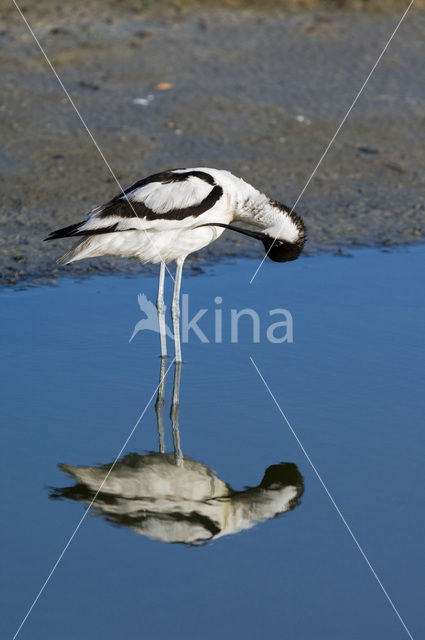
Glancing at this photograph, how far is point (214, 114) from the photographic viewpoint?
30.1 ft

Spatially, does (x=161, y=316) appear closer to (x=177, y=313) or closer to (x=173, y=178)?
(x=177, y=313)

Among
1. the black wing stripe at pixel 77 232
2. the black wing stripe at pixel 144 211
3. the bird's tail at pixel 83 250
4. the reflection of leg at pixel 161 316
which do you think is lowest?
the reflection of leg at pixel 161 316

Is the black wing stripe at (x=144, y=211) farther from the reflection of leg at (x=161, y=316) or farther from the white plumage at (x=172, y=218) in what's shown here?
the reflection of leg at (x=161, y=316)

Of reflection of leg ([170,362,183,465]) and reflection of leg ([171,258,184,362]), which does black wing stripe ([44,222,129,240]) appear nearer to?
reflection of leg ([171,258,184,362])

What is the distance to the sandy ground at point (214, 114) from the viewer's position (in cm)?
748

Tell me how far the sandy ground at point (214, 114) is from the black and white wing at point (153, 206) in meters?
1.11

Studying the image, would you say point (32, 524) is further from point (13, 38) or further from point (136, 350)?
point (13, 38)

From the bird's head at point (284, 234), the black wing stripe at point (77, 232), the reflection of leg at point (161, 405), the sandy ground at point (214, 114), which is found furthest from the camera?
the sandy ground at point (214, 114)

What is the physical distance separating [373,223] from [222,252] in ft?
3.99

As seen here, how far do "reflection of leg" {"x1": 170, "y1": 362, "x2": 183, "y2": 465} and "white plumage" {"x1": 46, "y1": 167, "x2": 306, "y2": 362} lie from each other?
0.17 meters

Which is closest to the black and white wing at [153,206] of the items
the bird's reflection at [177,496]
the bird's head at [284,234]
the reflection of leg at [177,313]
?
the bird's head at [284,234]

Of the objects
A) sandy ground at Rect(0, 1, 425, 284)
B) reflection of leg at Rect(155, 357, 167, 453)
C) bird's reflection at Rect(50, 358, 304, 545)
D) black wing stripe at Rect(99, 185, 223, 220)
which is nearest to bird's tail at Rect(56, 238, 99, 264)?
black wing stripe at Rect(99, 185, 223, 220)

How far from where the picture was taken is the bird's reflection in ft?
13.0

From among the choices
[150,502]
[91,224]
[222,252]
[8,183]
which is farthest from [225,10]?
[150,502]
